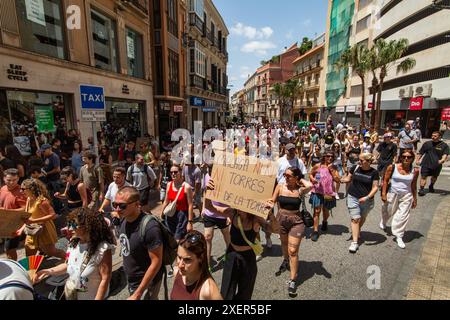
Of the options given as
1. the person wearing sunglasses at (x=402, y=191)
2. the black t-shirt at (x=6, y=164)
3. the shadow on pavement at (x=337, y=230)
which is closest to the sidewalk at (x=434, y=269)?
the person wearing sunglasses at (x=402, y=191)

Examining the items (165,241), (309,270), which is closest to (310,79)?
(309,270)

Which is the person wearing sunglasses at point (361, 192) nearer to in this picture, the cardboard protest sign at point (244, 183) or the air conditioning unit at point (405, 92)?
the cardboard protest sign at point (244, 183)

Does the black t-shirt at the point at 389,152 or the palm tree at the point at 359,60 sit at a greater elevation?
the palm tree at the point at 359,60

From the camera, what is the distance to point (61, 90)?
996cm

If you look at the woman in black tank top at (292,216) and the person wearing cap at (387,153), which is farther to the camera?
the person wearing cap at (387,153)

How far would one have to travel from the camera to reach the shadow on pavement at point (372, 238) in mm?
4660

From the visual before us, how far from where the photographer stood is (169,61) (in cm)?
1861

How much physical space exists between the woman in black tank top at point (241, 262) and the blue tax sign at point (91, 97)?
462cm

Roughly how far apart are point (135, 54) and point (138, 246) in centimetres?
1643

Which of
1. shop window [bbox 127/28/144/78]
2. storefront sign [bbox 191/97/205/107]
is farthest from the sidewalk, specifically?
storefront sign [bbox 191/97/205/107]

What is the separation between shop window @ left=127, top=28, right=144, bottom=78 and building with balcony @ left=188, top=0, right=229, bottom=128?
22.8 ft

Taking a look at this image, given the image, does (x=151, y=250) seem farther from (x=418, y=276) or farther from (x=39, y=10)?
(x=39, y=10)

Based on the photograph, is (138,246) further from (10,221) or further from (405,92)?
(405,92)
